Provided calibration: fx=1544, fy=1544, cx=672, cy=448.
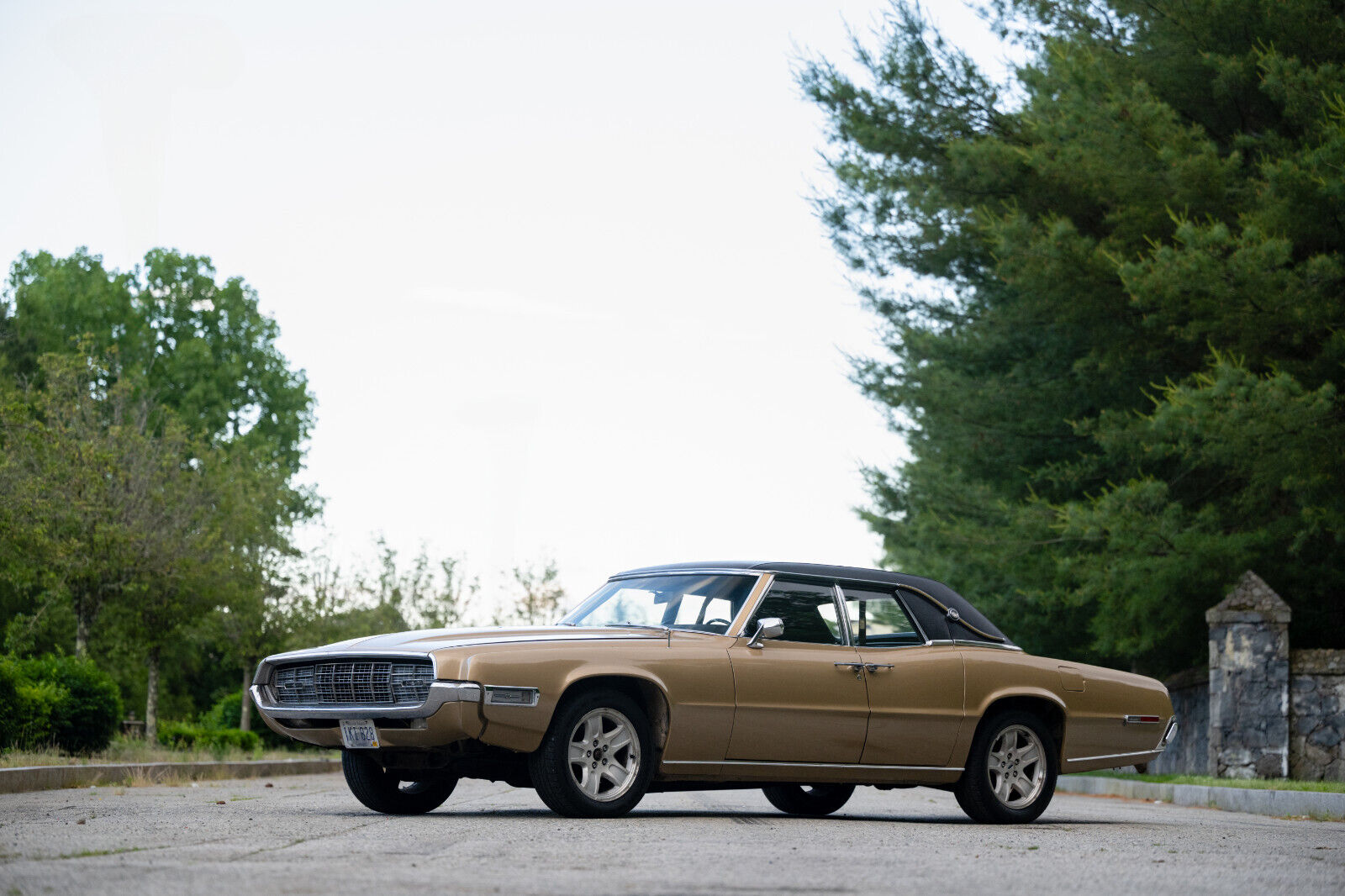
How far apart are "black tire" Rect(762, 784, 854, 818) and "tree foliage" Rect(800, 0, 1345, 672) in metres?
8.20

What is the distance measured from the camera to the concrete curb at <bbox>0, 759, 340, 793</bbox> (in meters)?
11.9

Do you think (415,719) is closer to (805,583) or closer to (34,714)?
(805,583)

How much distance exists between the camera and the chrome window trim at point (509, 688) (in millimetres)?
8211

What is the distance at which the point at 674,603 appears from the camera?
31.9 feet

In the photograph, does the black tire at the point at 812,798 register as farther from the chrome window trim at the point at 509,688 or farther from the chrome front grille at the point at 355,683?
the chrome front grille at the point at 355,683

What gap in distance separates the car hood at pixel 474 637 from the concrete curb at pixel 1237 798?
728 centimetres

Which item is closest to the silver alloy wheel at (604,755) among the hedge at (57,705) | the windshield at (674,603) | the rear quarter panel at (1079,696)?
the windshield at (674,603)

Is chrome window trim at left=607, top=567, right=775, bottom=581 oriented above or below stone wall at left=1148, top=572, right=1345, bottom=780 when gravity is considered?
above

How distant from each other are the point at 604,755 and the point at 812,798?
3000 mm

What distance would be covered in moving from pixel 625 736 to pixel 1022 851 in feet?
7.56

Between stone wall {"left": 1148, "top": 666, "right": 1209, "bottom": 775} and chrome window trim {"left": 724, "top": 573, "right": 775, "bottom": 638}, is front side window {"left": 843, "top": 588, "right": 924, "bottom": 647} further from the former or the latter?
stone wall {"left": 1148, "top": 666, "right": 1209, "bottom": 775}

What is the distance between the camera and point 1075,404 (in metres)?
24.3

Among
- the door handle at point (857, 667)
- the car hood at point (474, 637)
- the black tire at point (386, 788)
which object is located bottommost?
the black tire at point (386, 788)

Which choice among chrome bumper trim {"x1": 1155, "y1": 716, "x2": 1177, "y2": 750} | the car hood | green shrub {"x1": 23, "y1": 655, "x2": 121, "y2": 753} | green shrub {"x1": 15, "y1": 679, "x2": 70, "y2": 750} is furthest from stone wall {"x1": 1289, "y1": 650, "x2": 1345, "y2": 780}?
green shrub {"x1": 15, "y1": 679, "x2": 70, "y2": 750}
